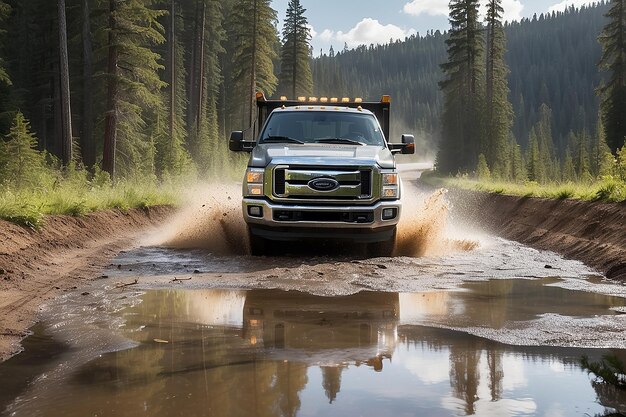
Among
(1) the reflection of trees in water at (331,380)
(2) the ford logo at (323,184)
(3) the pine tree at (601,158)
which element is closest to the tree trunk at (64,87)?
(2) the ford logo at (323,184)

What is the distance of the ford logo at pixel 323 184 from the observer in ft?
32.3

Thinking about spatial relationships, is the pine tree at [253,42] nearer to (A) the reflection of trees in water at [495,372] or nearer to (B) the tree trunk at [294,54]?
(B) the tree trunk at [294,54]

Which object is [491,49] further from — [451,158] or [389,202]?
[389,202]

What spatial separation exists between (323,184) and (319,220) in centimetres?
56

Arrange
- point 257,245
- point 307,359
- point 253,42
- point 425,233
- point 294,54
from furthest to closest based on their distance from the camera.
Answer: point 294,54, point 253,42, point 425,233, point 257,245, point 307,359

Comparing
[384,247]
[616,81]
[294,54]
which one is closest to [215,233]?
[384,247]

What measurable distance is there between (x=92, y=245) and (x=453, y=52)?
4687cm

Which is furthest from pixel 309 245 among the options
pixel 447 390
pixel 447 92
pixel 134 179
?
pixel 447 92

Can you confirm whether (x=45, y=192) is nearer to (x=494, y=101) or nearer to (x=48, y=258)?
(x=48, y=258)

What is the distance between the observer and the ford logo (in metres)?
9.84

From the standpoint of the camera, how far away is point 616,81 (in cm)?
4588

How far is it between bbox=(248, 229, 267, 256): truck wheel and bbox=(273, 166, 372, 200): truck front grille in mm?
902

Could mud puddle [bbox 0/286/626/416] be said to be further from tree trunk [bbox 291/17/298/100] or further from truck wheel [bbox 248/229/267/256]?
tree trunk [bbox 291/17/298/100]

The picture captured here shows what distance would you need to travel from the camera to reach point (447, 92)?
195 ft
